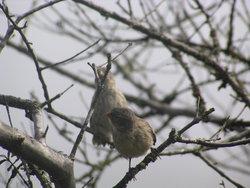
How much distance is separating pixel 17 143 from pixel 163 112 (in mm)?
5885

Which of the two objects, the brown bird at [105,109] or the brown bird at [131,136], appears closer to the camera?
the brown bird at [131,136]

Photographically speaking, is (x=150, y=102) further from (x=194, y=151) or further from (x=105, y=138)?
(x=194, y=151)

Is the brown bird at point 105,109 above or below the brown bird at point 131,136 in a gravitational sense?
above

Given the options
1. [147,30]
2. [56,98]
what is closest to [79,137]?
[56,98]

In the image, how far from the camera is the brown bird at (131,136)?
15.5ft

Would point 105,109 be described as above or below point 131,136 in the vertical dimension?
above

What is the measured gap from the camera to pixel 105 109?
696cm

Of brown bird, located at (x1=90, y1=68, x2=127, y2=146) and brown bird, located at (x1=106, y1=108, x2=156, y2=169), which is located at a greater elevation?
brown bird, located at (x1=90, y1=68, x2=127, y2=146)

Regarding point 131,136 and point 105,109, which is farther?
point 105,109

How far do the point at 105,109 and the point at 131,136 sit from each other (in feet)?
7.35

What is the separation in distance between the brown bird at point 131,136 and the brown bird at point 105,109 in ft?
4.21

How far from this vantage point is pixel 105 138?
20.9ft

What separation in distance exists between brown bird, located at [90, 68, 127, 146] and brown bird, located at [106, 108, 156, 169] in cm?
128

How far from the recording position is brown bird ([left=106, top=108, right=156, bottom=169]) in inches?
186
